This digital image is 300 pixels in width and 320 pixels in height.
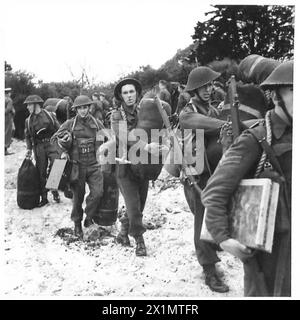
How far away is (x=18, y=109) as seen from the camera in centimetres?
1141

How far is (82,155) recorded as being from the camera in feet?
21.1

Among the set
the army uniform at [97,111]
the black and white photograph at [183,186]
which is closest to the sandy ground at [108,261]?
the black and white photograph at [183,186]

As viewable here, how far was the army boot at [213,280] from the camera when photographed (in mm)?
4289

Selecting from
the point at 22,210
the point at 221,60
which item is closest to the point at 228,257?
the point at 221,60

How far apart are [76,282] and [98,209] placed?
2.10 m

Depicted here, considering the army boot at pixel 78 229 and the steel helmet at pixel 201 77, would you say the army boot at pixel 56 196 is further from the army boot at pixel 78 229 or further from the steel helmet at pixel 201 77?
the steel helmet at pixel 201 77

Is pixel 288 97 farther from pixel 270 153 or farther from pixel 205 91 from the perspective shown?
pixel 205 91

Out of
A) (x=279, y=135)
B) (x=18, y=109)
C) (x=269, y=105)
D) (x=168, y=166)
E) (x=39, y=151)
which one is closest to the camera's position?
(x=279, y=135)

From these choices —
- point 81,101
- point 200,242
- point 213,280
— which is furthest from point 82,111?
point 213,280

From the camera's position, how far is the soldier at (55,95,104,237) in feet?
21.0

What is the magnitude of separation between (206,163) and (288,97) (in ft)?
6.22

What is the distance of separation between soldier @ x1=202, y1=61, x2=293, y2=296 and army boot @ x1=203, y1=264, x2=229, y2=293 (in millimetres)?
1781

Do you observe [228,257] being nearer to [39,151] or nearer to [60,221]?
[60,221]

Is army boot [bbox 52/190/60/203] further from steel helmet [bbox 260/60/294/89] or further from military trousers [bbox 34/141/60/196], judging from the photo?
steel helmet [bbox 260/60/294/89]
